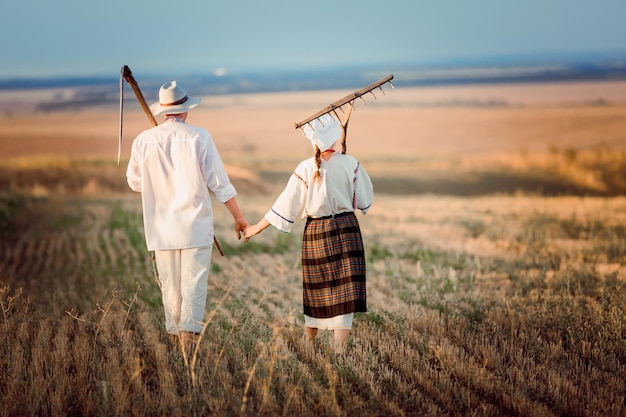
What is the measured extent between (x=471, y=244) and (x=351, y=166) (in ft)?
25.8

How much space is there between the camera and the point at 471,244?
13500 millimetres

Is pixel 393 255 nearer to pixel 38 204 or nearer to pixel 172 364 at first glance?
pixel 172 364

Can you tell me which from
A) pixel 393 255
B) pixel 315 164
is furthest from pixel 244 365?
pixel 393 255

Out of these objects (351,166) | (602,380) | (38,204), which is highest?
(351,166)

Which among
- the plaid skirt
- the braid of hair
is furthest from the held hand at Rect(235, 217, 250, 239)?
the braid of hair

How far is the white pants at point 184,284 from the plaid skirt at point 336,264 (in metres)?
0.85

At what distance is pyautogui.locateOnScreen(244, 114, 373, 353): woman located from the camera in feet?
19.9

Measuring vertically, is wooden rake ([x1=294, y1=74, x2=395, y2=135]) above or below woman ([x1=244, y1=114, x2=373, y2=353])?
above

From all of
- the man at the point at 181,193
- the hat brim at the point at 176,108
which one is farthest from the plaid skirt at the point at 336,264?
the hat brim at the point at 176,108

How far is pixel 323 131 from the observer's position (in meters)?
6.02

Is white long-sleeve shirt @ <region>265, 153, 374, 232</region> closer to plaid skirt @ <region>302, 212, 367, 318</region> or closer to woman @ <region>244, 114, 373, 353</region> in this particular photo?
woman @ <region>244, 114, 373, 353</region>

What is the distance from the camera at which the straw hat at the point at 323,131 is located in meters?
5.99

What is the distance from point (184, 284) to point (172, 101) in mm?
1487

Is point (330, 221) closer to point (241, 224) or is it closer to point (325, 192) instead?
point (325, 192)
